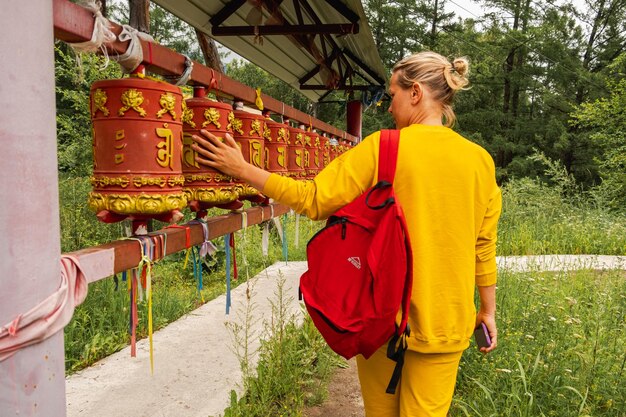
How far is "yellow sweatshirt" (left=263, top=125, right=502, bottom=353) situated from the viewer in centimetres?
143

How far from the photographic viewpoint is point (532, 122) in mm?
18781

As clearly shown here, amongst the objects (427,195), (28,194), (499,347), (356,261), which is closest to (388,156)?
(427,195)

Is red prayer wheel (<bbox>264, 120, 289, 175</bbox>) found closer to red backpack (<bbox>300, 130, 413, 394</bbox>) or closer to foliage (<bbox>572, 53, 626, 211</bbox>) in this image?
red backpack (<bbox>300, 130, 413, 394</bbox>)

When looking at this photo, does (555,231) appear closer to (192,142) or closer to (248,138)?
(248,138)

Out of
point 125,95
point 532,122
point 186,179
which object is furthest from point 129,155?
point 532,122

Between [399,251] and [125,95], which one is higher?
[125,95]

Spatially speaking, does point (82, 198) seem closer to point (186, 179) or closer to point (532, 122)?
point (186, 179)

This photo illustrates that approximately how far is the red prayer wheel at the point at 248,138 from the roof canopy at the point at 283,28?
2034 mm

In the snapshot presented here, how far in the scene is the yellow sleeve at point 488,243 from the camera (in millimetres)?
1599

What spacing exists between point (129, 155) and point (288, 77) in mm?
5158

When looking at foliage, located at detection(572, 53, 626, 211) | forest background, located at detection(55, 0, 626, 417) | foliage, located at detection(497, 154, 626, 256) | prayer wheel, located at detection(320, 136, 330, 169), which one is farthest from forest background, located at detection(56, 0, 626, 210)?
prayer wheel, located at detection(320, 136, 330, 169)

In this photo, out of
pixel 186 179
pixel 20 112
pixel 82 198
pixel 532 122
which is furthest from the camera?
pixel 532 122

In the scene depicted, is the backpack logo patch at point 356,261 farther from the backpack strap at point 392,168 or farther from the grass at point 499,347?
the grass at point 499,347

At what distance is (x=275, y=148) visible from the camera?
2.31 m
